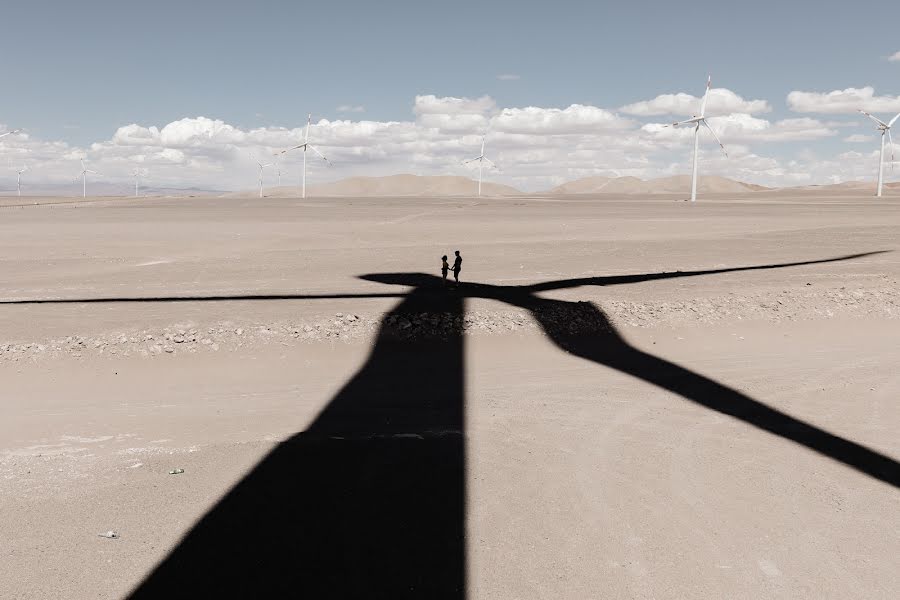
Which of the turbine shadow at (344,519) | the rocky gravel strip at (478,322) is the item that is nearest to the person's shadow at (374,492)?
the turbine shadow at (344,519)

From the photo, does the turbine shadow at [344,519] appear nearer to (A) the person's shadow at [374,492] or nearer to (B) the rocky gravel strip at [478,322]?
(A) the person's shadow at [374,492]

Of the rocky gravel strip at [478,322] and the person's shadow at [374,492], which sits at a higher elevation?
the rocky gravel strip at [478,322]

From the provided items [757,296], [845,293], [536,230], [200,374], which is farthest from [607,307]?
[536,230]

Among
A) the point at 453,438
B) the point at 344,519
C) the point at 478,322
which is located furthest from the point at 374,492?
the point at 478,322

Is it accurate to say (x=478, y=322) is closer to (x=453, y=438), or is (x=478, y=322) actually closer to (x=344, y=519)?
(x=453, y=438)

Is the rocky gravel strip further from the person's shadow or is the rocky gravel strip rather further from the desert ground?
the person's shadow

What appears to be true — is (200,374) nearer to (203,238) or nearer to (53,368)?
(53,368)
